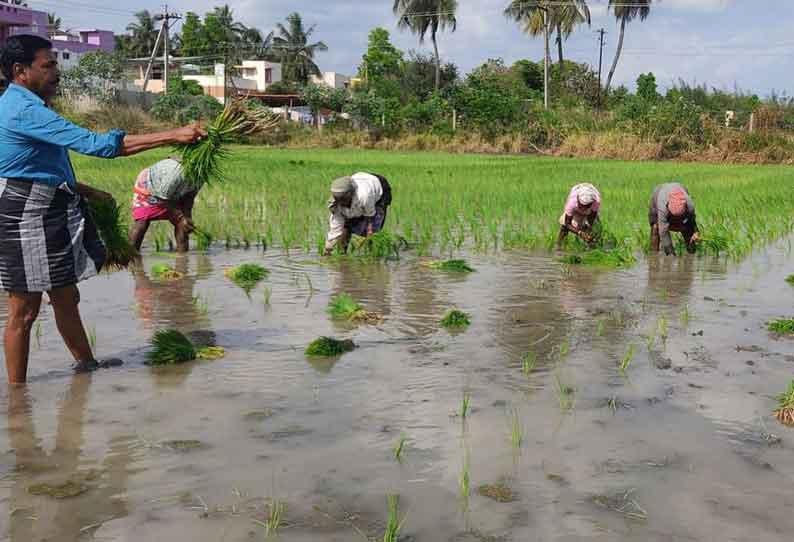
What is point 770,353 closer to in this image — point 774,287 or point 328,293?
point 774,287

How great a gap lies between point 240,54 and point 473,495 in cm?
5438

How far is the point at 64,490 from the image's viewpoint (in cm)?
246

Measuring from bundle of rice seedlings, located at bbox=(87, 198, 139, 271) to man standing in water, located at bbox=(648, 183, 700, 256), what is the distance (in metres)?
4.24

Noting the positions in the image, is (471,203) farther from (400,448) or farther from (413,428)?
(400,448)

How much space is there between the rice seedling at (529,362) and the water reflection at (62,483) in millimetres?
1712

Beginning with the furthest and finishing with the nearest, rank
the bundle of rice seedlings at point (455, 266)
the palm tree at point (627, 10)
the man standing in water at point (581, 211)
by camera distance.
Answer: the palm tree at point (627, 10)
the man standing in water at point (581, 211)
the bundle of rice seedlings at point (455, 266)

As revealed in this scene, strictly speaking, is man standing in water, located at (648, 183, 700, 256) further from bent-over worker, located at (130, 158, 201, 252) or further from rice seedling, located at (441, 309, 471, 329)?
bent-over worker, located at (130, 158, 201, 252)

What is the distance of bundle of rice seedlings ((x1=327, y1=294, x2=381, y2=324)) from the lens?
15.5 ft

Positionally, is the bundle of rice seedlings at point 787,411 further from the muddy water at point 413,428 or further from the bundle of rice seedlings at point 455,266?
the bundle of rice seedlings at point 455,266

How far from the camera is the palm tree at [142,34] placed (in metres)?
57.2

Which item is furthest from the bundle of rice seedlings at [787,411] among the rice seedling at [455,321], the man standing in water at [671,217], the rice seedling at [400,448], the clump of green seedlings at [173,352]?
the man standing in water at [671,217]

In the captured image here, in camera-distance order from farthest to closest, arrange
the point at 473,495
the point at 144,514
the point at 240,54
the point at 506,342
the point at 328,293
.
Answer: the point at 240,54
the point at 328,293
the point at 506,342
the point at 473,495
the point at 144,514

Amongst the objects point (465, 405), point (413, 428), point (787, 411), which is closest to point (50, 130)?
point (413, 428)

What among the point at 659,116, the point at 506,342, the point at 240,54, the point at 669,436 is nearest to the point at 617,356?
the point at 506,342
